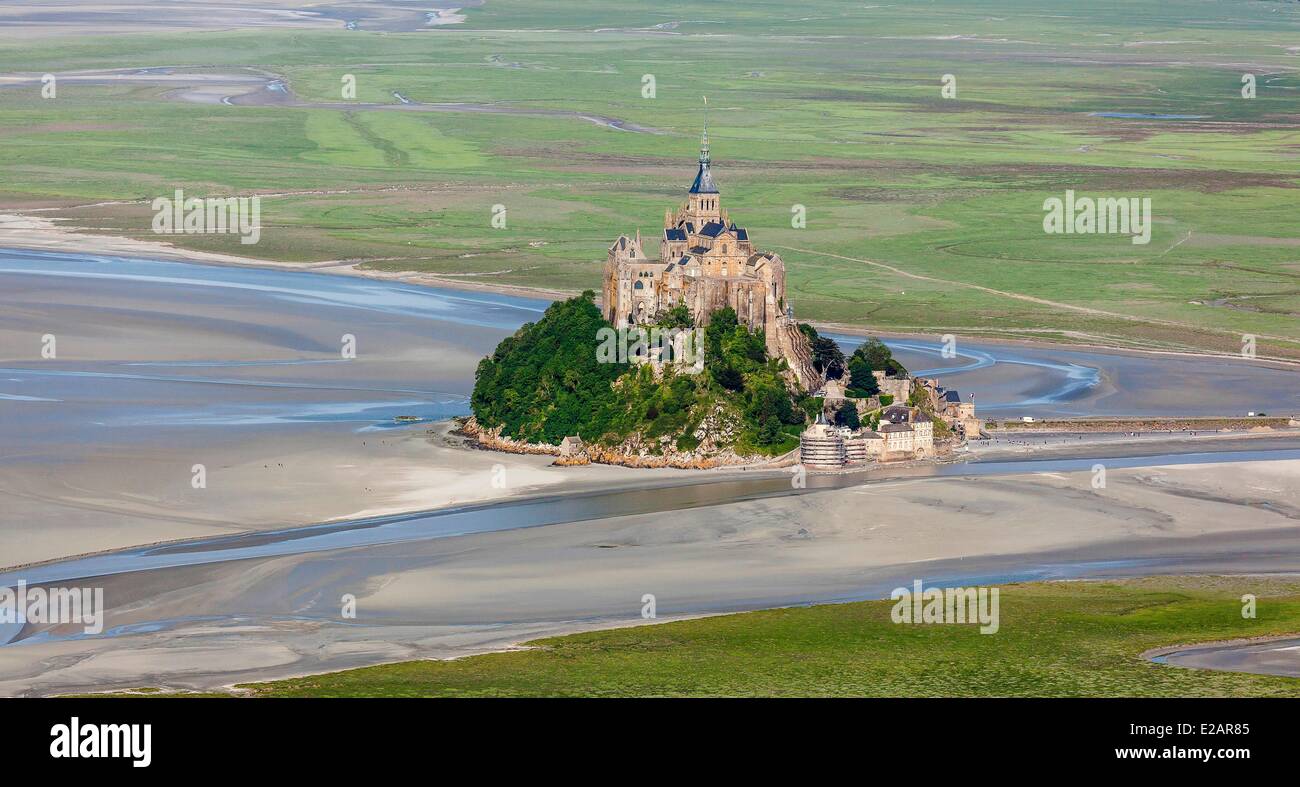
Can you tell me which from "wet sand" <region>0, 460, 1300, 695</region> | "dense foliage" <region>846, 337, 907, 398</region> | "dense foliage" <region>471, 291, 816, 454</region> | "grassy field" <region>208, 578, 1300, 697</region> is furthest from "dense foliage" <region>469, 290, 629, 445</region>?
"grassy field" <region>208, 578, 1300, 697</region>

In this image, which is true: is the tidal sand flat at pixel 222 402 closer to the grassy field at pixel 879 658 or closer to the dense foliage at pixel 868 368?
the dense foliage at pixel 868 368

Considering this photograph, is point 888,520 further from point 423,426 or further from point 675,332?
point 423,426

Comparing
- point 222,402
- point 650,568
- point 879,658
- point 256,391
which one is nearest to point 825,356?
point 650,568

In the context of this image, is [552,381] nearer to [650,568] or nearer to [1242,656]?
[650,568]

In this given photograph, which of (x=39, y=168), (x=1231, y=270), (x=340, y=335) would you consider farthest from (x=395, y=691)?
(x=39, y=168)

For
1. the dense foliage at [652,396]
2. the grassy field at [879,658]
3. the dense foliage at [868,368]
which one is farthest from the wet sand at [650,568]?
the dense foliage at [868,368]

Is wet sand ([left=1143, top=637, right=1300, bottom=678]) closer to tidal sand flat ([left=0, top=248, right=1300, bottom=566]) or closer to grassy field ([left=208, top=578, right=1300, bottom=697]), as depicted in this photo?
grassy field ([left=208, top=578, right=1300, bottom=697])
